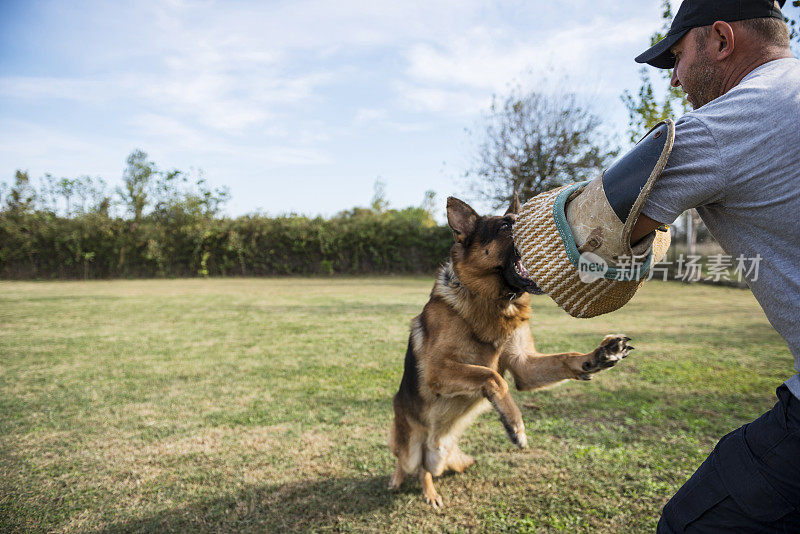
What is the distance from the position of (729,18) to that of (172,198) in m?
36.6

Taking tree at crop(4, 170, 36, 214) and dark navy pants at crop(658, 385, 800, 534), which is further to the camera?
tree at crop(4, 170, 36, 214)

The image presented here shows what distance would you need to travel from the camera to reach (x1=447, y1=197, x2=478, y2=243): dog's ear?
3.21 m

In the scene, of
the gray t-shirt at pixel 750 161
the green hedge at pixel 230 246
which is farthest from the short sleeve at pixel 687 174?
the green hedge at pixel 230 246

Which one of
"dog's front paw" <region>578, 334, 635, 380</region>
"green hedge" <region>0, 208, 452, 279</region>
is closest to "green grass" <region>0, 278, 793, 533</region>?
"dog's front paw" <region>578, 334, 635, 380</region>

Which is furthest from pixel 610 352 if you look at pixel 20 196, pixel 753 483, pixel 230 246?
pixel 20 196

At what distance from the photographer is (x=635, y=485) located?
137 inches

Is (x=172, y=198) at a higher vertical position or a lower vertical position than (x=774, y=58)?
higher

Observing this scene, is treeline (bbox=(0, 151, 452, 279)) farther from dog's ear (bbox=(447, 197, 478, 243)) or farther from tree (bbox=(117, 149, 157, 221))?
dog's ear (bbox=(447, 197, 478, 243))

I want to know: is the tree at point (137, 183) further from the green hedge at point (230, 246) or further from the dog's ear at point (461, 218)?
the dog's ear at point (461, 218)

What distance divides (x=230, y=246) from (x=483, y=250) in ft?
83.3

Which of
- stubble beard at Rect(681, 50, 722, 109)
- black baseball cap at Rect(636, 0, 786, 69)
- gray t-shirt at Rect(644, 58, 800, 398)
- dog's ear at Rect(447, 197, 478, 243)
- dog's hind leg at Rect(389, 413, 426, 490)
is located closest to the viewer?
gray t-shirt at Rect(644, 58, 800, 398)

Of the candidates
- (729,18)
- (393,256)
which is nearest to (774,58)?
(729,18)

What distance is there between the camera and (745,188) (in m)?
1.18

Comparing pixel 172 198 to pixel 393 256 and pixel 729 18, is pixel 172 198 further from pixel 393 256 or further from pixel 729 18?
pixel 729 18
